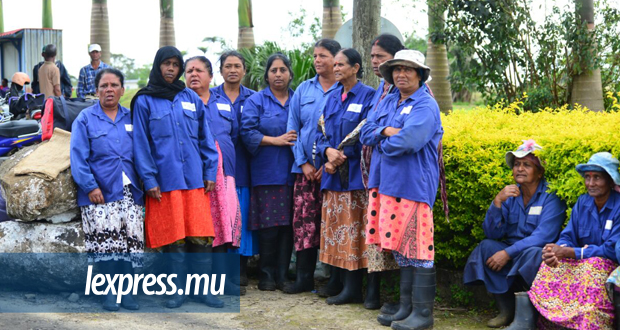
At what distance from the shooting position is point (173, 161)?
237 inches

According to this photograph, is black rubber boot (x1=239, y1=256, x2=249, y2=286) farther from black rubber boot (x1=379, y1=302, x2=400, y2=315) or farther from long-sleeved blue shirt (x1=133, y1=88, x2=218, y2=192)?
black rubber boot (x1=379, y1=302, x2=400, y2=315)

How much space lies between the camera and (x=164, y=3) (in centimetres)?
2167

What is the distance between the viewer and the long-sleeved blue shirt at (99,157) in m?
5.81

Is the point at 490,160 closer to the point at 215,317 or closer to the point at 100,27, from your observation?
the point at 215,317

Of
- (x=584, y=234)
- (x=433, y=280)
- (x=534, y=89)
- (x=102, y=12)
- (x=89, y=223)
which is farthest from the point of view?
(x=102, y=12)

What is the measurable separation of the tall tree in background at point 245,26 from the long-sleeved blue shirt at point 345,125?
45.2ft

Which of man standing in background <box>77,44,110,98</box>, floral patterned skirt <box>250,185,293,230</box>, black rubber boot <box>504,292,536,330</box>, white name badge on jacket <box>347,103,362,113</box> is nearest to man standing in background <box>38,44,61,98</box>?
man standing in background <box>77,44,110,98</box>

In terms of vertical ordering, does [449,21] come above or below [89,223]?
above

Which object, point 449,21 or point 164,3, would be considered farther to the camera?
point 164,3

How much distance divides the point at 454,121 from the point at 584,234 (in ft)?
6.42

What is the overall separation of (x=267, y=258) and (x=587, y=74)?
5024 mm

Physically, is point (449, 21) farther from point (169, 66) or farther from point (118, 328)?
point (118, 328)

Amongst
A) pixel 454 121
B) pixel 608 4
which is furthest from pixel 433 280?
pixel 608 4

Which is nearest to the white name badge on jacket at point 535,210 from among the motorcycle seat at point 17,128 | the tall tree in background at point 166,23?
the motorcycle seat at point 17,128
